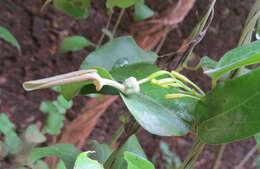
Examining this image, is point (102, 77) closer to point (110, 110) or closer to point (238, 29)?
point (110, 110)

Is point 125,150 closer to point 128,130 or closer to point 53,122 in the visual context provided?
point 128,130

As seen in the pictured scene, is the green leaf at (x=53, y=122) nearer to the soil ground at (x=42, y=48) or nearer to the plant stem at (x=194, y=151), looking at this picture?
the soil ground at (x=42, y=48)

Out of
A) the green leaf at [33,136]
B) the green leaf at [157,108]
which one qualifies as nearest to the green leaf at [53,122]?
the green leaf at [33,136]

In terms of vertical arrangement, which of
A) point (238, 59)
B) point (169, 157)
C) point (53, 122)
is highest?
point (238, 59)

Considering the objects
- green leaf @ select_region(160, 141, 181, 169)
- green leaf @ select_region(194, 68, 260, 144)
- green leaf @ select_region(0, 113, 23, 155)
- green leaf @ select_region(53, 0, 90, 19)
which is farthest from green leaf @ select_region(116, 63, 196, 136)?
green leaf @ select_region(160, 141, 181, 169)

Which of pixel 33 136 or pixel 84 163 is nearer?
pixel 84 163

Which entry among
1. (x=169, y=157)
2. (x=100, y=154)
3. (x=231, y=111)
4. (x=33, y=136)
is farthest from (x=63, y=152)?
(x=169, y=157)
